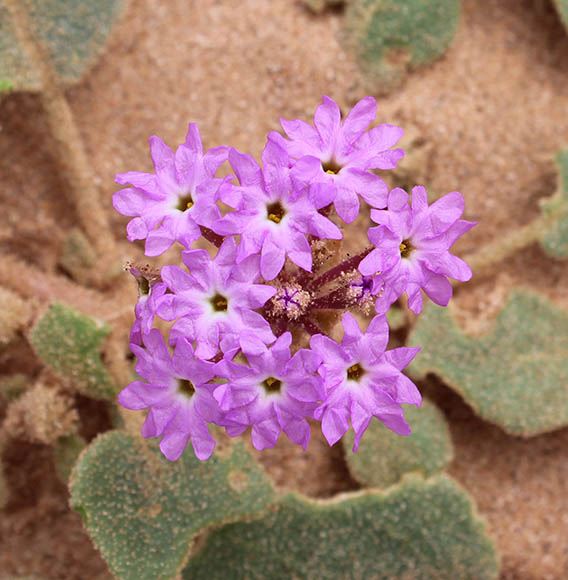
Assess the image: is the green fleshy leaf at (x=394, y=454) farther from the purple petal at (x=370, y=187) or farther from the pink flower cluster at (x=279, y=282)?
the purple petal at (x=370, y=187)

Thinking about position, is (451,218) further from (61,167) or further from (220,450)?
(61,167)

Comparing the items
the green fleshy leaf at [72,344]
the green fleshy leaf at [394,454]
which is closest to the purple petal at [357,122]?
the green fleshy leaf at [72,344]

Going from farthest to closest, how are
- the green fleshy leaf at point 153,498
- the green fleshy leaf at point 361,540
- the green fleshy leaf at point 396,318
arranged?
the green fleshy leaf at point 396,318 → the green fleshy leaf at point 361,540 → the green fleshy leaf at point 153,498

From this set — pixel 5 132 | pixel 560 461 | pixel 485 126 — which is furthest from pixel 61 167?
pixel 560 461

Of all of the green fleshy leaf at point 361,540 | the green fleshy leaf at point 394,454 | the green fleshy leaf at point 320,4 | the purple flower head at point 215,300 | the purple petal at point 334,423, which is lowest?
the green fleshy leaf at point 361,540

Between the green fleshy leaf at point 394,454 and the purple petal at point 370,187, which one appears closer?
the purple petal at point 370,187

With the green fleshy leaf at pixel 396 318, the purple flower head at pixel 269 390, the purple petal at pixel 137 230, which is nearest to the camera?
the purple flower head at pixel 269 390

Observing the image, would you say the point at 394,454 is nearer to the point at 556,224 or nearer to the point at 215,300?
the point at 556,224
